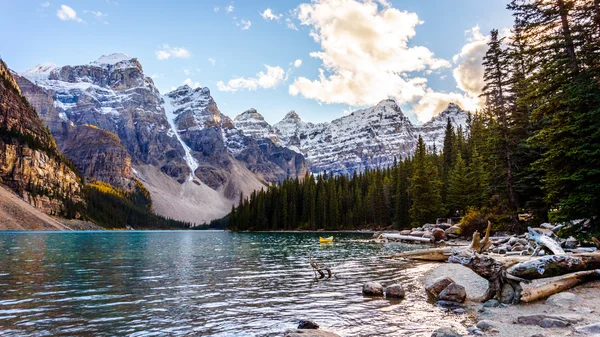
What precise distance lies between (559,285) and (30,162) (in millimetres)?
208146

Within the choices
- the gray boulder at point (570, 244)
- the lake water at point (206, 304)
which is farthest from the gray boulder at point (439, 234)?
the gray boulder at point (570, 244)

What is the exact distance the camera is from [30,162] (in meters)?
168

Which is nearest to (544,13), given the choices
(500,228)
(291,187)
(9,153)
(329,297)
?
(329,297)

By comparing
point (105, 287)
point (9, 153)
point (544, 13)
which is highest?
point (9, 153)

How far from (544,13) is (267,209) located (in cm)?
12367

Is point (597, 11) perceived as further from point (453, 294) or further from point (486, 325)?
point (486, 325)

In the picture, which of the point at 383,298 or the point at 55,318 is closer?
the point at 55,318

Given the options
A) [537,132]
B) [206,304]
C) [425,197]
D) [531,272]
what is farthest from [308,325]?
[425,197]

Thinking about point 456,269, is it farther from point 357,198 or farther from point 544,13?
point 357,198

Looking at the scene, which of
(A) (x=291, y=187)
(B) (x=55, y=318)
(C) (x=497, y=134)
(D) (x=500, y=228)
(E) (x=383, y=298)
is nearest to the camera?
(B) (x=55, y=318)

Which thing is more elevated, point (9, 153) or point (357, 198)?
point (9, 153)

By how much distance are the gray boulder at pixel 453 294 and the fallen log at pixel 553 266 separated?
204cm

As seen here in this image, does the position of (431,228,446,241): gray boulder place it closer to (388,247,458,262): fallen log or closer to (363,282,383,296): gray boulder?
(388,247,458,262): fallen log

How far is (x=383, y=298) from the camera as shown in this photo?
15.2 metres
